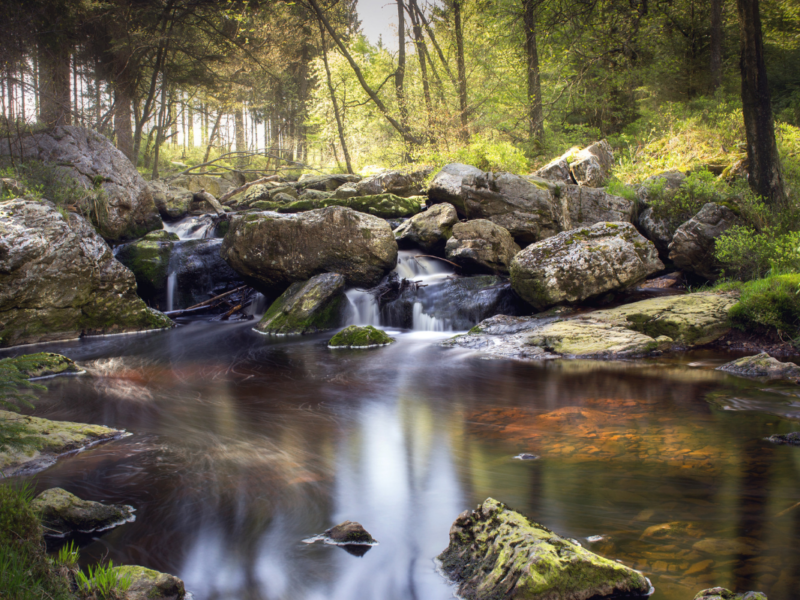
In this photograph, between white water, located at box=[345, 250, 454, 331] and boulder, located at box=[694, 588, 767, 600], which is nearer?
boulder, located at box=[694, 588, 767, 600]

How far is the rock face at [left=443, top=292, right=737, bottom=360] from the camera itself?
8.22m

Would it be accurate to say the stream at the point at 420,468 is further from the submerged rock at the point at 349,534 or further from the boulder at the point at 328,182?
the boulder at the point at 328,182

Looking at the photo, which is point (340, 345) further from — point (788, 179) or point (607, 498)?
point (788, 179)

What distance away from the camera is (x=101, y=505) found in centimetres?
332

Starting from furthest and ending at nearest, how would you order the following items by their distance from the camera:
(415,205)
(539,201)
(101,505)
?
(415,205), (539,201), (101,505)

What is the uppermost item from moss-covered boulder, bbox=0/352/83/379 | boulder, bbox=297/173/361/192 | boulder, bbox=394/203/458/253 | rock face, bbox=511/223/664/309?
boulder, bbox=297/173/361/192

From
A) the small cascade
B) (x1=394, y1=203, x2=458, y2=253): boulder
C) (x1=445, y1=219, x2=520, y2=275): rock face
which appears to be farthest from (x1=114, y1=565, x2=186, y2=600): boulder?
the small cascade

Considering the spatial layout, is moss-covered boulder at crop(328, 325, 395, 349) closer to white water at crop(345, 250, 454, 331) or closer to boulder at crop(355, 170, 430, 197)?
white water at crop(345, 250, 454, 331)

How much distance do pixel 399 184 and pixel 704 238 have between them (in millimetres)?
10623

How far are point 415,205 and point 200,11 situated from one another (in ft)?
40.6

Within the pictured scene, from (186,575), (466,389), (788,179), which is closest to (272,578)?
(186,575)

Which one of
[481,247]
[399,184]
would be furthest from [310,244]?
[399,184]

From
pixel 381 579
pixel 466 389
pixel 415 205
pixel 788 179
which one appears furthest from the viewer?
pixel 415 205

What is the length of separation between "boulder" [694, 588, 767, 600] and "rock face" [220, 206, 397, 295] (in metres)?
10.2
